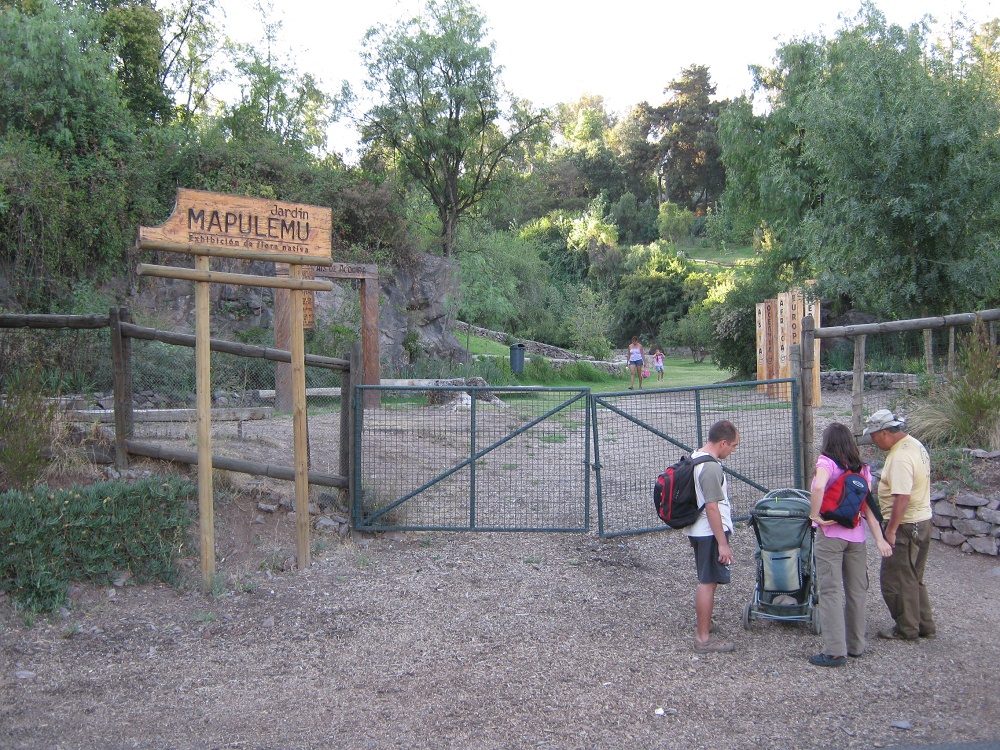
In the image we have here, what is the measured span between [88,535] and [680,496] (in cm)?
422

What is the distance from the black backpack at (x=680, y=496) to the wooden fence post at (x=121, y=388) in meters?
4.78

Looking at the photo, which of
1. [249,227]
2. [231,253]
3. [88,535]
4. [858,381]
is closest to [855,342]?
[858,381]

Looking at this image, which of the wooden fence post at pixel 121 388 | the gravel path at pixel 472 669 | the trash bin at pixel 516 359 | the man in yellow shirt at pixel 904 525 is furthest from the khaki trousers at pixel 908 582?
the trash bin at pixel 516 359

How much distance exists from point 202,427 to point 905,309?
10.7 m

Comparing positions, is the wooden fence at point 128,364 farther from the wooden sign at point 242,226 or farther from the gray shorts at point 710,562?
the gray shorts at point 710,562

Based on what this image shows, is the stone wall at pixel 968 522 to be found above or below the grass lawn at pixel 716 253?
below

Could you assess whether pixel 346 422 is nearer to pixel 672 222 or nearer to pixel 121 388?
pixel 121 388

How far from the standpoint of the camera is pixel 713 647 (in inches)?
207

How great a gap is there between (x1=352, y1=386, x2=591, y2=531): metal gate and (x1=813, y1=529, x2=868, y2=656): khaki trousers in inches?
110

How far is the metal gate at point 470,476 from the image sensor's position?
7.62m

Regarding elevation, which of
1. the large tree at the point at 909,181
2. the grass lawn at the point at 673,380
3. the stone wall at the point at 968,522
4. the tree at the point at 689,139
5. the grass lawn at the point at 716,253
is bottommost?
the stone wall at the point at 968,522

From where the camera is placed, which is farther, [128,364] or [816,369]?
[816,369]

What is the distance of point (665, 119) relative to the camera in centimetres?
6391

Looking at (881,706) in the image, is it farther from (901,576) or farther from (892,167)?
(892,167)
